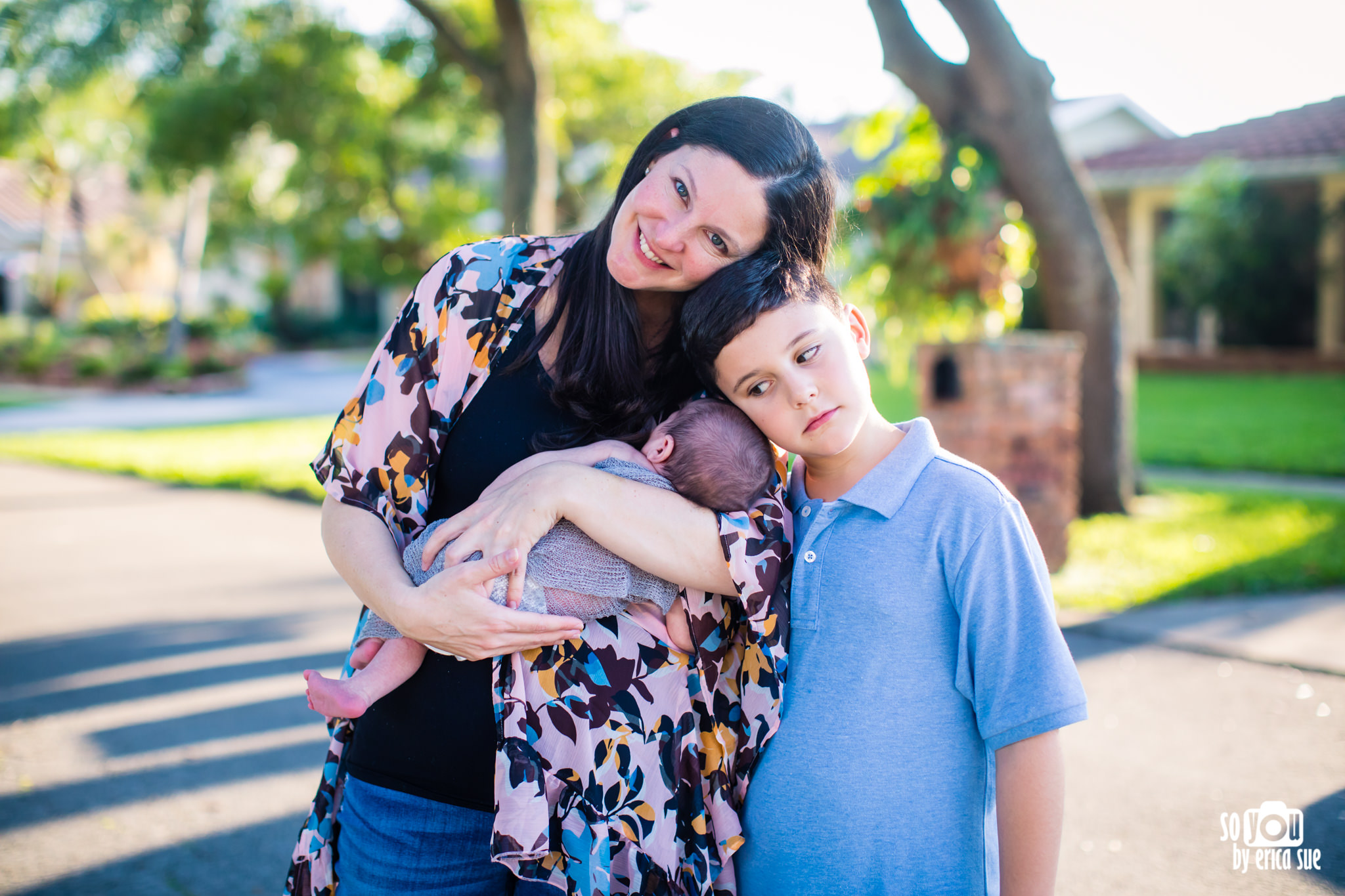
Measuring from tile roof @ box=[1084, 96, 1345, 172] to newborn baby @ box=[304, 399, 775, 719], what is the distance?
16.7 m

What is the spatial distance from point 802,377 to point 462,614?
68 cm

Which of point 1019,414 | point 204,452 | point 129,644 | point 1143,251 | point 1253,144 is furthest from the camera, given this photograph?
point 1143,251

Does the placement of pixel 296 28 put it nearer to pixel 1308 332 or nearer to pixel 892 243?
pixel 892 243

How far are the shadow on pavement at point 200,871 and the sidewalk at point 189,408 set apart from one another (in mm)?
9764

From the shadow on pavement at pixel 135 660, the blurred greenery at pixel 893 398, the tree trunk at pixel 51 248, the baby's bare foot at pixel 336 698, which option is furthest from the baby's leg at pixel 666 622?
the tree trunk at pixel 51 248

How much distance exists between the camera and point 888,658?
1.66 metres

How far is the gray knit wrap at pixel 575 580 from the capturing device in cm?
169

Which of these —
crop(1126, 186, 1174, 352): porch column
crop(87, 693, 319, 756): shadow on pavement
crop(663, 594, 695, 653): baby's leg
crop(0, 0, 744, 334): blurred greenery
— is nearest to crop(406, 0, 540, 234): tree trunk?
crop(0, 0, 744, 334): blurred greenery

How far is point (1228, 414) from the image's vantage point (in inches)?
533

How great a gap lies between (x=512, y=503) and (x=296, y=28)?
13.5m

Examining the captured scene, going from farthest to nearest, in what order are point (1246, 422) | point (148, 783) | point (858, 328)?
point (1246, 422)
point (148, 783)
point (858, 328)

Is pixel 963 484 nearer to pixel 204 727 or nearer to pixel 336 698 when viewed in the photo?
pixel 336 698

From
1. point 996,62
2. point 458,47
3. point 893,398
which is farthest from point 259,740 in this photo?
point 893,398

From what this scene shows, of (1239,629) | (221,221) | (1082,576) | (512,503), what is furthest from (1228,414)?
(221,221)
